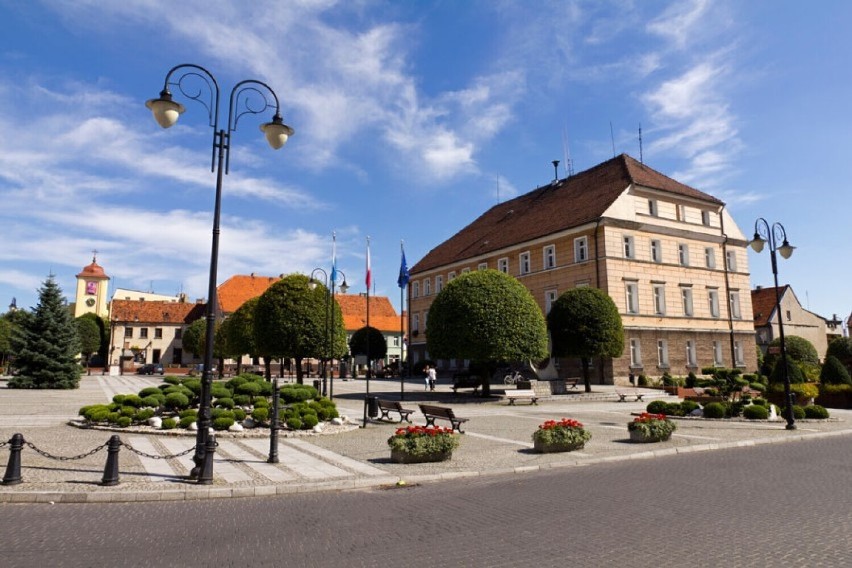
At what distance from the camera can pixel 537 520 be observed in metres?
7.49

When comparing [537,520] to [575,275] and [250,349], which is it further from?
[250,349]

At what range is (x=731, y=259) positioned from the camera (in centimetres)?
4588

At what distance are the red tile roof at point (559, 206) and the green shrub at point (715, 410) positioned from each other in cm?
2056

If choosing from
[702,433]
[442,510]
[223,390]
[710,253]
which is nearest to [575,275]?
[710,253]

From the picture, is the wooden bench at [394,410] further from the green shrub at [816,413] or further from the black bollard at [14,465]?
the green shrub at [816,413]

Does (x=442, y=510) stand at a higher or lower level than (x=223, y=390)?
lower

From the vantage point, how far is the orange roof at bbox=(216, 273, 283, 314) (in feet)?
266

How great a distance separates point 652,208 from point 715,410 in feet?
81.4

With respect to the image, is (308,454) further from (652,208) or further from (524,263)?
(652,208)

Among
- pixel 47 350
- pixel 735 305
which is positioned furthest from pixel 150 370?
pixel 735 305

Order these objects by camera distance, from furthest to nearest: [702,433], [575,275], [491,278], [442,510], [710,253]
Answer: [710,253] < [575,275] < [491,278] < [702,433] < [442,510]

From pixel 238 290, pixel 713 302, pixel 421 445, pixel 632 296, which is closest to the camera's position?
pixel 421 445

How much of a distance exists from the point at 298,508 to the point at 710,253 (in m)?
44.2

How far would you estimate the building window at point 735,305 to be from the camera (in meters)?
44.8
